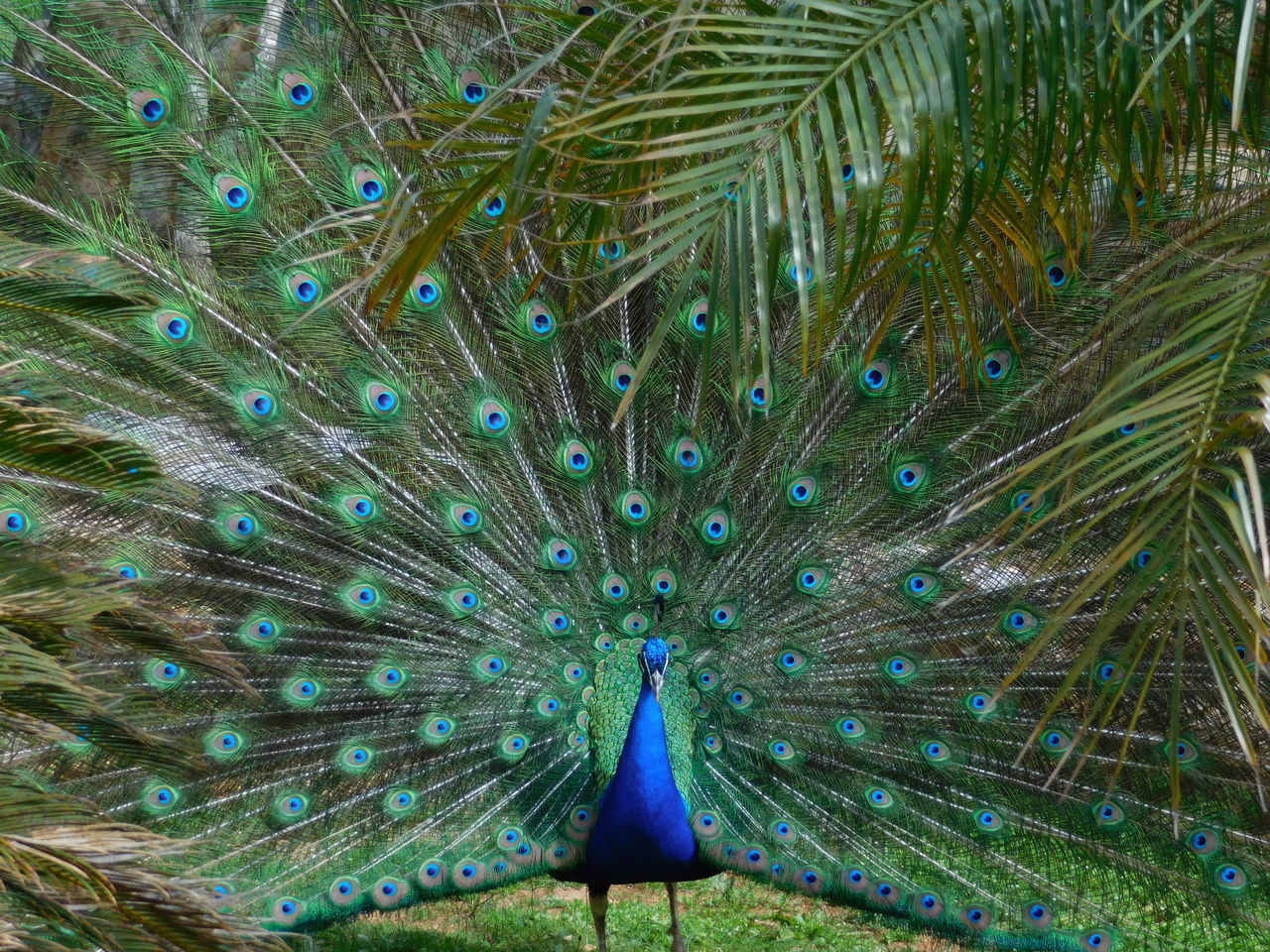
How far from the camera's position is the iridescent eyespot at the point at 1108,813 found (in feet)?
13.2

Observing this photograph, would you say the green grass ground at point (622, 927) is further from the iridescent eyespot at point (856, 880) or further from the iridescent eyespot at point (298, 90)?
the iridescent eyespot at point (298, 90)

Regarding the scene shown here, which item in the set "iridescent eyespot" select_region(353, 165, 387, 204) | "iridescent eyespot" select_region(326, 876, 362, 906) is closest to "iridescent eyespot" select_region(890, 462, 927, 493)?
"iridescent eyespot" select_region(353, 165, 387, 204)

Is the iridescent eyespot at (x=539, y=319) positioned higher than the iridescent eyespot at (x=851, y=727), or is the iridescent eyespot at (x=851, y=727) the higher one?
the iridescent eyespot at (x=539, y=319)

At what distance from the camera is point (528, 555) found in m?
4.54

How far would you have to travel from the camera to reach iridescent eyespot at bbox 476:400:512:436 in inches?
173

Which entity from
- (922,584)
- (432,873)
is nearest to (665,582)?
(922,584)

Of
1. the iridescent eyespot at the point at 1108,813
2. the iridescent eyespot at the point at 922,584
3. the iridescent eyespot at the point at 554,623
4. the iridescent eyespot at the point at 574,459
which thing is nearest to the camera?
the iridescent eyespot at the point at 1108,813

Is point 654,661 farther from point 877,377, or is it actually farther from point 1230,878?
point 1230,878

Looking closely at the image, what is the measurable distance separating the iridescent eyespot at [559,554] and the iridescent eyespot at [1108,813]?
190 centimetres

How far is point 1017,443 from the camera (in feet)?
13.2

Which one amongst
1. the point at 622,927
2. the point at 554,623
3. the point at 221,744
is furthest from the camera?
the point at 622,927

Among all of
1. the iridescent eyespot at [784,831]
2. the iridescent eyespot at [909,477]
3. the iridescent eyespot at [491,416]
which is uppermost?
the iridescent eyespot at [491,416]

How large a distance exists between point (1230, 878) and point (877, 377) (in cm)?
189

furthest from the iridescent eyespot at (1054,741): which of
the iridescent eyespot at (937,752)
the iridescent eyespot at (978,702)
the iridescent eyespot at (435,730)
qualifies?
the iridescent eyespot at (435,730)
